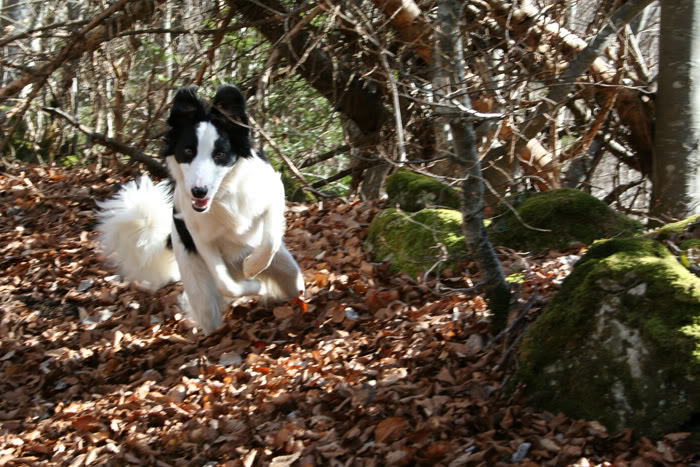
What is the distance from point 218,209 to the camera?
557cm

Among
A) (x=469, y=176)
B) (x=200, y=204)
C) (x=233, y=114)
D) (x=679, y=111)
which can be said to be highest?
(x=233, y=114)

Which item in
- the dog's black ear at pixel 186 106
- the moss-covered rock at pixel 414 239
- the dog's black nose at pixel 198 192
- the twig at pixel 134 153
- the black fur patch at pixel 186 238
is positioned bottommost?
the moss-covered rock at pixel 414 239

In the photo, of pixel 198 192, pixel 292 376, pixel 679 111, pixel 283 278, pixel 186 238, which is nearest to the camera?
pixel 292 376

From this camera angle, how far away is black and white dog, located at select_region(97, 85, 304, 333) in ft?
17.3

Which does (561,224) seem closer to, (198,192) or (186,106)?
(198,192)

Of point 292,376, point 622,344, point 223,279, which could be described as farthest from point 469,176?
point 223,279

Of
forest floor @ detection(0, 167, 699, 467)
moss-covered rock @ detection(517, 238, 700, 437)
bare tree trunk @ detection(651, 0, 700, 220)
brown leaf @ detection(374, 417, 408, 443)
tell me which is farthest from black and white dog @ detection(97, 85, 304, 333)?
bare tree trunk @ detection(651, 0, 700, 220)

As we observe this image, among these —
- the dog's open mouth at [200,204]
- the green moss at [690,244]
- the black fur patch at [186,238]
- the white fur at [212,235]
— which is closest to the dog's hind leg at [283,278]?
the white fur at [212,235]

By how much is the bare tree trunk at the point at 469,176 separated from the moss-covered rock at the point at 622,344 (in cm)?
41

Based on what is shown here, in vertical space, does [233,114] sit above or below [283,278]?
above

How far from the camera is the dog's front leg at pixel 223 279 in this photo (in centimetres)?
564

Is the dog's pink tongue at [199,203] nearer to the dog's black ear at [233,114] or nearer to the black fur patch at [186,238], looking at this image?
the dog's black ear at [233,114]

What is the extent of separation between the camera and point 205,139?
5223 millimetres

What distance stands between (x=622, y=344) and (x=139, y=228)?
4336 mm
